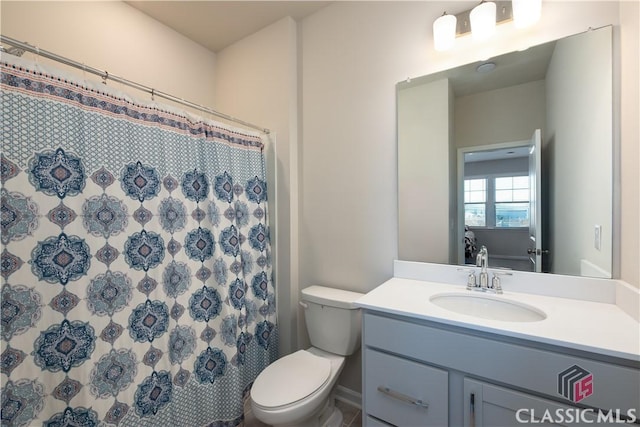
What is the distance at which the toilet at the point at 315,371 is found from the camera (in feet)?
4.22

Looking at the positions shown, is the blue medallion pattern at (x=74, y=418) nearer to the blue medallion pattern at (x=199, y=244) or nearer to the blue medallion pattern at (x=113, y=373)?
the blue medallion pattern at (x=113, y=373)

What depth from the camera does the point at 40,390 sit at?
39.3 inches

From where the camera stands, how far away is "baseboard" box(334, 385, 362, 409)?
182 cm

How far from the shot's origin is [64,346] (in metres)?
1.04

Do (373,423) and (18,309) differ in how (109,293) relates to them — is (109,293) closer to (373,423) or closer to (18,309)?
(18,309)

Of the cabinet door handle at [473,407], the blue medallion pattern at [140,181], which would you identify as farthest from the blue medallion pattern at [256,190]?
the cabinet door handle at [473,407]

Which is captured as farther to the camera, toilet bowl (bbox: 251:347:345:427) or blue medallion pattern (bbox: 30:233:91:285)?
toilet bowl (bbox: 251:347:345:427)

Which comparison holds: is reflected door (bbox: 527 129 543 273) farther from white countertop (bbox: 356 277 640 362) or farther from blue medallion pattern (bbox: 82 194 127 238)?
blue medallion pattern (bbox: 82 194 127 238)

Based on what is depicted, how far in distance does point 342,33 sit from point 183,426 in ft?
8.16

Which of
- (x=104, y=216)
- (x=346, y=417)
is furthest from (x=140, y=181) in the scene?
(x=346, y=417)

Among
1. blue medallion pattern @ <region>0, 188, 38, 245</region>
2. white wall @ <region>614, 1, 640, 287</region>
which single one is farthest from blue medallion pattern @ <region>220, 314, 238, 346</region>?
white wall @ <region>614, 1, 640, 287</region>

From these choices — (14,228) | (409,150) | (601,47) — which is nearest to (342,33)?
(409,150)

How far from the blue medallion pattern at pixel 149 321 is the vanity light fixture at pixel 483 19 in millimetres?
1961

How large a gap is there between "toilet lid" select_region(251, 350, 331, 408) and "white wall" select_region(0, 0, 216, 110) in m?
2.07
